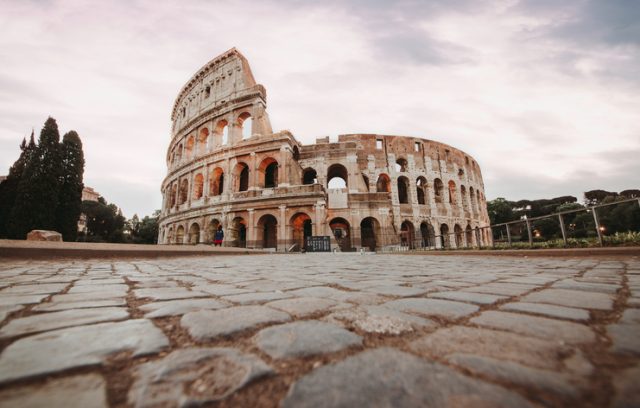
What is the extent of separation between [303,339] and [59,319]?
114cm

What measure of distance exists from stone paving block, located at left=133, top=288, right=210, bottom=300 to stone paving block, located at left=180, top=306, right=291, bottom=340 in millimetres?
569

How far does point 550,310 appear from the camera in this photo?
4.51ft

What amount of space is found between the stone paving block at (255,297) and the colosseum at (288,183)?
14.1m

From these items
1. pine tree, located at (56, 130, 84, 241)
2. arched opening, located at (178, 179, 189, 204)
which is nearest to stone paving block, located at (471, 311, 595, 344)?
arched opening, located at (178, 179, 189, 204)

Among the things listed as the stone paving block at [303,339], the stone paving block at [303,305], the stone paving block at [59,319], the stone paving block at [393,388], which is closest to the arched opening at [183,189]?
the stone paving block at [59,319]

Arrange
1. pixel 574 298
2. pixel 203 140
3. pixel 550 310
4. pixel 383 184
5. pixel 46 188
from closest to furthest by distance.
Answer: pixel 550 310 → pixel 574 298 → pixel 46 188 → pixel 203 140 → pixel 383 184

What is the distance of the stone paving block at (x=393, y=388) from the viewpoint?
24.1 inches

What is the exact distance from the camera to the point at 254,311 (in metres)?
1.42

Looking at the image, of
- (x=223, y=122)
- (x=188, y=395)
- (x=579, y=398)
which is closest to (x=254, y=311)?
(x=188, y=395)

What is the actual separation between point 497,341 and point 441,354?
27 cm

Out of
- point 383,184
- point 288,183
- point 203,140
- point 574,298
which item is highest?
point 203,140

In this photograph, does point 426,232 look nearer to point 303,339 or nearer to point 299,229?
point 299,229

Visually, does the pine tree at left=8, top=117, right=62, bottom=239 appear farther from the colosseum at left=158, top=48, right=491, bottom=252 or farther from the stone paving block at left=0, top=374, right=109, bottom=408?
the stone paving block at left=0, top=374, right=109, bottom=408

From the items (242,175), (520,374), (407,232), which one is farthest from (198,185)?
(520,374)
